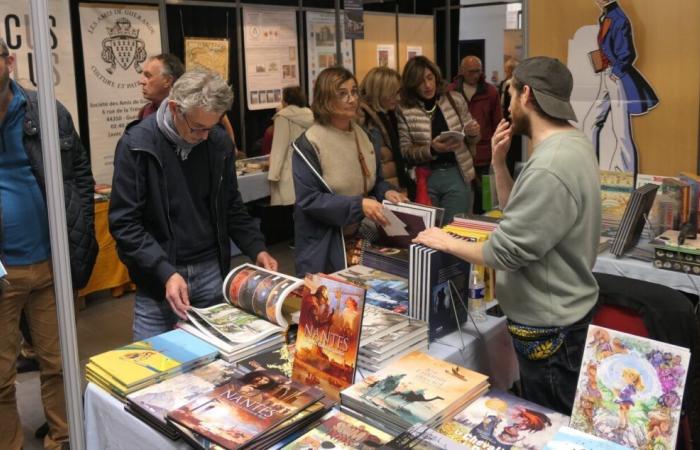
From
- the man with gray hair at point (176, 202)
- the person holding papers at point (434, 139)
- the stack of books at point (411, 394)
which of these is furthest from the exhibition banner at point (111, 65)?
the stack of books at point (411, 394)

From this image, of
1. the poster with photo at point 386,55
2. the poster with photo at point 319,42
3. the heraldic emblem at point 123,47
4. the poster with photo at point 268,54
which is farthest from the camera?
the poster with photo at point 386,55

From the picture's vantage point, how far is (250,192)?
5262mm

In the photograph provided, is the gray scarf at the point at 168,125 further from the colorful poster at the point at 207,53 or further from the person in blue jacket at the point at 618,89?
the colorful poster at the point at 207,53

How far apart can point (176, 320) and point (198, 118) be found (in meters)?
0.68

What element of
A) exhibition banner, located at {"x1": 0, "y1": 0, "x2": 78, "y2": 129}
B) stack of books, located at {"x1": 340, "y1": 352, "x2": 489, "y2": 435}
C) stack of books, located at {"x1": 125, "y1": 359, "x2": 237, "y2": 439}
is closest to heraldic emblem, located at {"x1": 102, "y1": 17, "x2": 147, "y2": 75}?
exhibition banner, located at {"x1": 0, "y1": 0, "x2": 78, "y2": 129}

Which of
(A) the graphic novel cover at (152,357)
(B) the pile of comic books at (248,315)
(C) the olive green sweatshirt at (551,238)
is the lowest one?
(A) the graphic novel cover at (152,357)

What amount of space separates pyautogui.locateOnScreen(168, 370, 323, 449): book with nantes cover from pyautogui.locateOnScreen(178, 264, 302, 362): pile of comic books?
0.20 meters

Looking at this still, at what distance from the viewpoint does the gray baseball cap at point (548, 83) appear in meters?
1.64

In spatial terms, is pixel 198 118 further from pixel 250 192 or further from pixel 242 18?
pixel 242 18

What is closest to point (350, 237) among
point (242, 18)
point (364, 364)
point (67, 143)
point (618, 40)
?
point (364, 364)

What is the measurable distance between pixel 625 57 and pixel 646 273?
1121mm

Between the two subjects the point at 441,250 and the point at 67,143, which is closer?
the point at 441,250

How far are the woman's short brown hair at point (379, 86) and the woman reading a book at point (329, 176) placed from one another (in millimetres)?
1098

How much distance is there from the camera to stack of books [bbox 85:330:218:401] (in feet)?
5.29
